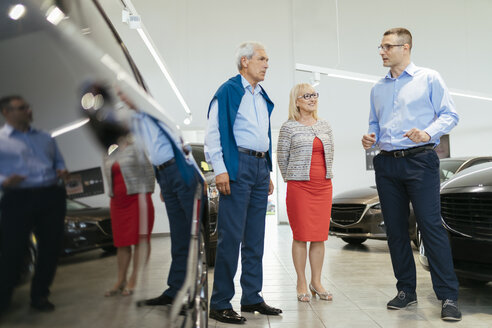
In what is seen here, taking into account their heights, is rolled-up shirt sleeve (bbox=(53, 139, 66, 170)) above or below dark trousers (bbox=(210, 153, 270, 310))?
above

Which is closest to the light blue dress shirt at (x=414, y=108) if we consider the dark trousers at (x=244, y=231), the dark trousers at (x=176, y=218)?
the dark trousers at (x=244, y=231)

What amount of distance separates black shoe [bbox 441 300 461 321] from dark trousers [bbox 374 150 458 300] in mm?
33

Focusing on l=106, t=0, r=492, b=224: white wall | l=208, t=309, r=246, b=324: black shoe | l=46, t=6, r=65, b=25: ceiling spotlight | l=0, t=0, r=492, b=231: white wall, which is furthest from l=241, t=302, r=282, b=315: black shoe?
l=106, t=0, r=492, b=224: white wall

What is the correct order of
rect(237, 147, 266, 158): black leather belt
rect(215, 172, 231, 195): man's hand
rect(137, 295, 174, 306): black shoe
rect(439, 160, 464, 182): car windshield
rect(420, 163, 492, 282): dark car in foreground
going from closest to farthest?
rect(137, 295, 174, 306): black shoe
rect(420, 163, 492, 282): dark car in foreground
rect(215, 172, 231, 195): man's hand
rect(237, 147, 266, 158): black leather belt
rect(439, 160, 464, 182): car windshield

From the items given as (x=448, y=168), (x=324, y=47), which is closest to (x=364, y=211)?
(x=448, y=168)

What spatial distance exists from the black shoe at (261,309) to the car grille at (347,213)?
3318 mm

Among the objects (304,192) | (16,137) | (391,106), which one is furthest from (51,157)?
(304,192)

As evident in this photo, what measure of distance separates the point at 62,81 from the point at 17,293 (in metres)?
0.23

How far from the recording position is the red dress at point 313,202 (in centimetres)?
329

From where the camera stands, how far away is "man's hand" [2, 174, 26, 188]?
42cm

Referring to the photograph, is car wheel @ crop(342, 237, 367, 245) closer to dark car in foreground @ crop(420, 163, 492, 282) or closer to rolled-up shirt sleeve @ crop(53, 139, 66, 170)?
dark car in foreground @ crop(420, 163, 492, 282)

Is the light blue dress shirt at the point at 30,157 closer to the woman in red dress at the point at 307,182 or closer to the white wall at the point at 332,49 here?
the woman in red dress at the point at 307,182

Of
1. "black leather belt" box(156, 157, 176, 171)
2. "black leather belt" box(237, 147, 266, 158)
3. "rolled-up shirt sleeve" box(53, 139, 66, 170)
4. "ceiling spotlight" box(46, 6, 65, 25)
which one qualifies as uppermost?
"ceiling spotlight" box(46, 6, 65, 25)

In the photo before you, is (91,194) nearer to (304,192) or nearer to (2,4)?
(2,4)
